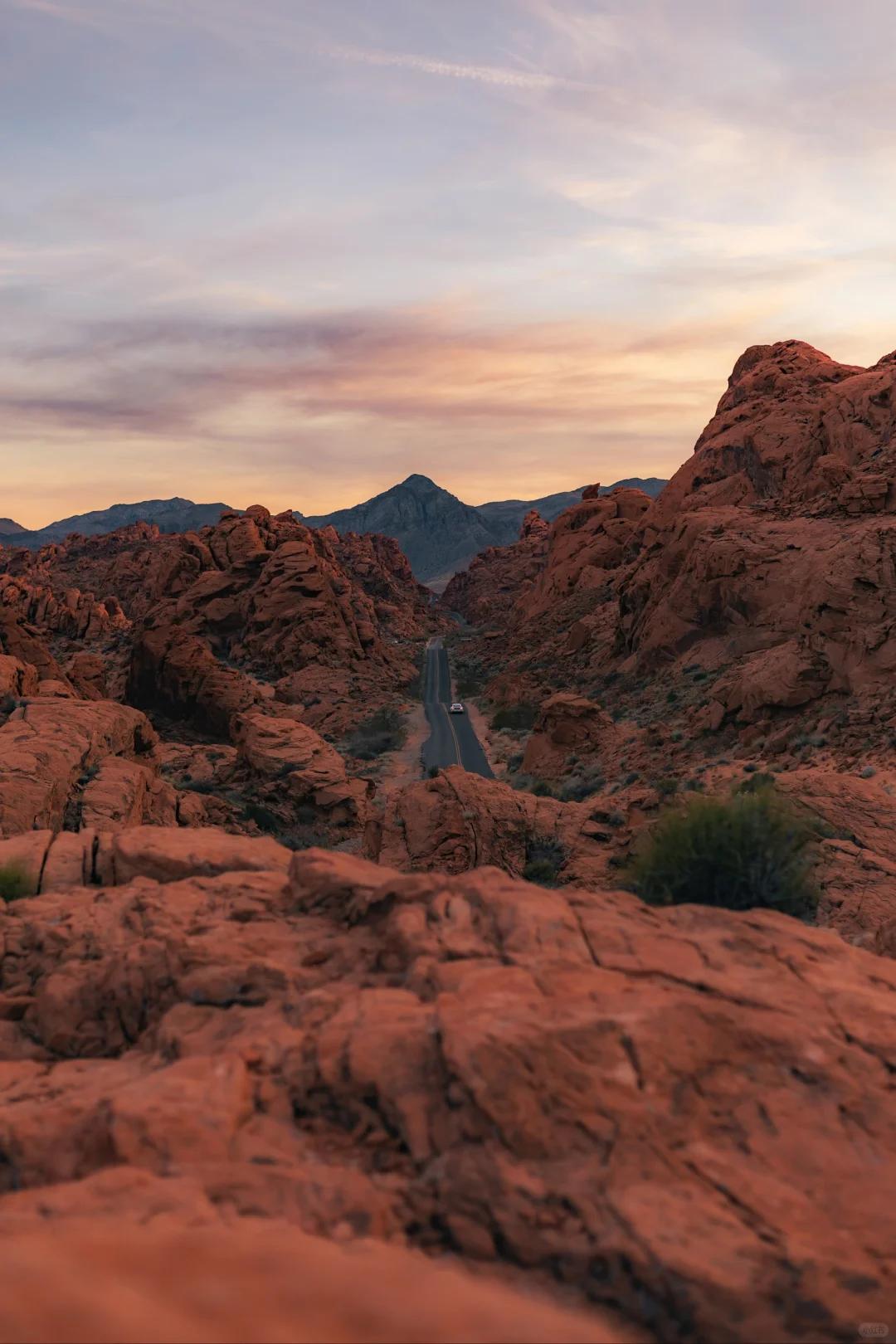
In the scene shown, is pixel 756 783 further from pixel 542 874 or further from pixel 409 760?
pixel 409 760

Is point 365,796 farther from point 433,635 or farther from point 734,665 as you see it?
point 433,635

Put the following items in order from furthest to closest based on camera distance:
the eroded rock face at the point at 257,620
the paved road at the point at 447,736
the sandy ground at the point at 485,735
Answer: the eroded rock face at the point at 257,620, the paved road at the point at 447,736, the sandy ground at the point at 485,735

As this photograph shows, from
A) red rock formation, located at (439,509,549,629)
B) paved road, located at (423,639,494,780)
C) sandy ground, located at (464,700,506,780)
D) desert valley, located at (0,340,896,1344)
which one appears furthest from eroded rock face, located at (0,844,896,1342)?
red rock formation, located at (439,509,549,629)

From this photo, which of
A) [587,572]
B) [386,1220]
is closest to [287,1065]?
[386,1220]

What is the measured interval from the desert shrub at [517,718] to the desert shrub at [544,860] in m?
30.6

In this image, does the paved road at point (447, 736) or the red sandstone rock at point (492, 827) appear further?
the paved road at point (447, 736)

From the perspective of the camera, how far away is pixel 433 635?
121375 millimetres

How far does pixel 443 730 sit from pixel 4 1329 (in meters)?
49.5

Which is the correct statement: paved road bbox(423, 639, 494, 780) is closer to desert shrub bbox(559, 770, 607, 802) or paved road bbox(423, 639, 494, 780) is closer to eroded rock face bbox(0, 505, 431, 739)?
eroded rock face bbox(0, 505, 431, 739)

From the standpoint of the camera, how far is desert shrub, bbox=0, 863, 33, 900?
31.3ft

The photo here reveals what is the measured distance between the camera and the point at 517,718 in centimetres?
5169

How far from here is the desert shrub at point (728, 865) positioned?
940 cm

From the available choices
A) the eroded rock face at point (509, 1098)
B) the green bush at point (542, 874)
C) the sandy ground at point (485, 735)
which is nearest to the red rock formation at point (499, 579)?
the sandy ground at point (485, 735)

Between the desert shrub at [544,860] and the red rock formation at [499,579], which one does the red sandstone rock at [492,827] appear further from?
the red rock formation at [499,579]
